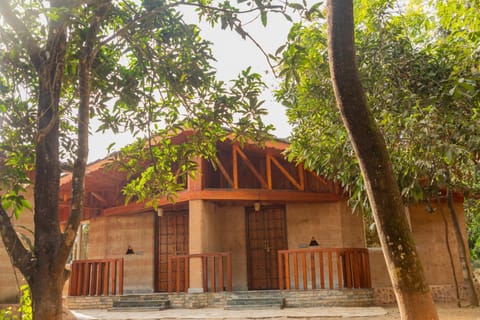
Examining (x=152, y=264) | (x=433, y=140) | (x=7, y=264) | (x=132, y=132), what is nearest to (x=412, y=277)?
(x=433, y=140)

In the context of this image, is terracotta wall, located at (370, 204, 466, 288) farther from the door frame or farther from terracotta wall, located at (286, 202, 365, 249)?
the door frame

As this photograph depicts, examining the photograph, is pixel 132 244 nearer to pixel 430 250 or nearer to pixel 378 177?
pixel 430 250

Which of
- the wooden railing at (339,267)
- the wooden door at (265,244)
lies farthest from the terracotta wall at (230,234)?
the wooden railing at (339,267)

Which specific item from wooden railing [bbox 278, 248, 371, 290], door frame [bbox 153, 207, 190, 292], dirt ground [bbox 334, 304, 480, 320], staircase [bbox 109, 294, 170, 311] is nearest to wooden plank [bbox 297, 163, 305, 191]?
wooden railing [bbox 278, 248, 371, 290]

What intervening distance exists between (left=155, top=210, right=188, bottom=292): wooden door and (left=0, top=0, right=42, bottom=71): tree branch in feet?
32.3

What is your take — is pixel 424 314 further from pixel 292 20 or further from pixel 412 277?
pixel 292 20

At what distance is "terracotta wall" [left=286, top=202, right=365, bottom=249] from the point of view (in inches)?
452

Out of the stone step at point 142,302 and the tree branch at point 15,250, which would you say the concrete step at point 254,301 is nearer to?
the stone step at point 142,302

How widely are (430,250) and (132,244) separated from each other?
8183 mm

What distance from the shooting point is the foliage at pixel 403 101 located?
18.0 feet

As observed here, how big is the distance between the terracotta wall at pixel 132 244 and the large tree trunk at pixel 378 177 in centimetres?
1075

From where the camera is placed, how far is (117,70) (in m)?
4.95

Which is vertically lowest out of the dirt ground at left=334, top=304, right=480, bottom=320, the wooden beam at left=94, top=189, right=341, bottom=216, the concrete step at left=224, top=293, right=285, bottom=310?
the dirt ground at left=334, top=304, right=480, bottom=320

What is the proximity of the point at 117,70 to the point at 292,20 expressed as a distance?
231cm
